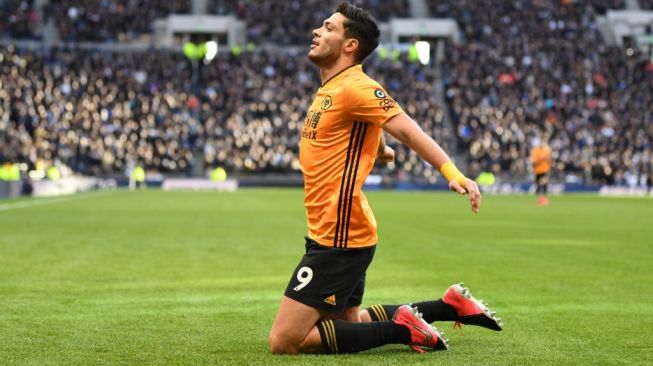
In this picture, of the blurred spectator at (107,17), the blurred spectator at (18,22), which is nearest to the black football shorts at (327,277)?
the blurred spectator at (107,17)

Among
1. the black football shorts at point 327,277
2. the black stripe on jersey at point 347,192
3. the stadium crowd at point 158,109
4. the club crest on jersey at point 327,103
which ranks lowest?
the stadium crowd at point 158,109

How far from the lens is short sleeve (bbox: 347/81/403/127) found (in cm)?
639

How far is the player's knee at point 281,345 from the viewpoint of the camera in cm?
650

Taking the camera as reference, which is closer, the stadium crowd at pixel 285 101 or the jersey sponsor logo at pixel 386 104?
the jersey sponsor logo at pixel 386 104

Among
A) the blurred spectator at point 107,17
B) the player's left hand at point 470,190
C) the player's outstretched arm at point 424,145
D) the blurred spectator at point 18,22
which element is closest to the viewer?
the player's left hand at point 470,190

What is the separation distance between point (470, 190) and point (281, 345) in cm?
156

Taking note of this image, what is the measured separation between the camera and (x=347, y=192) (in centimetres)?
662

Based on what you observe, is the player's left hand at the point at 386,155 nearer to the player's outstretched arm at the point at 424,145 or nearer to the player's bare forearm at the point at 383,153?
the player's bare forearm at the point at 383,153

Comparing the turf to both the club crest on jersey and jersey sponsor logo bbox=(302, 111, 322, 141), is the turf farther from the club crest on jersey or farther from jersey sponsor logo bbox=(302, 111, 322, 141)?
the club crest on jersey

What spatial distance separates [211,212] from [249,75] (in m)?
30.0

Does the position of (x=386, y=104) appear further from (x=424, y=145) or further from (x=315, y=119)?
(x=315, y=119)

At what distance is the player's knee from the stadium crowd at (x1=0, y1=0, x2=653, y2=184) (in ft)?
142

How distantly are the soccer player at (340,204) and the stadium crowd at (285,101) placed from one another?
141ft

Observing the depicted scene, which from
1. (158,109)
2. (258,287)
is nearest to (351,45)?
(258,287)
